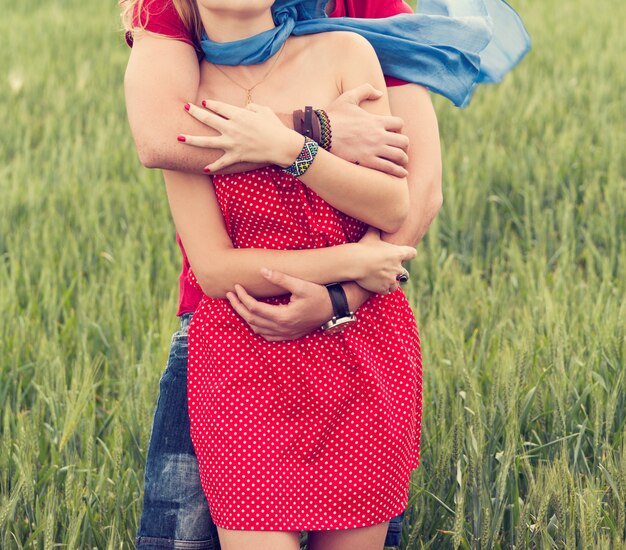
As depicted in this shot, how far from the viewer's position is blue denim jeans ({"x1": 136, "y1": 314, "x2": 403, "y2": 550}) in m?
1.81

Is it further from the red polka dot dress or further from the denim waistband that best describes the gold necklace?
the denim waistband

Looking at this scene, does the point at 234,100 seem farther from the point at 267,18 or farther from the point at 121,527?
the point at 121,527

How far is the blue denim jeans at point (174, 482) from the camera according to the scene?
1814 millimetres

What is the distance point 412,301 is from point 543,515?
1.19 m

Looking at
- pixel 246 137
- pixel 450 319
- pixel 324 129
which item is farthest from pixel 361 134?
pixel 450 319

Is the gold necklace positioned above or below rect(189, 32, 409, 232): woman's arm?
above

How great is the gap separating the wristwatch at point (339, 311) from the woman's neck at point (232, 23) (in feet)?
1.38

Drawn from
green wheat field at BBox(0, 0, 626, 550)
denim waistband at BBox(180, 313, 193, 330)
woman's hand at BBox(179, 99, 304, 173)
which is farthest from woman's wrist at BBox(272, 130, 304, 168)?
green wheat field at BBox(0, 0, 626, 550)

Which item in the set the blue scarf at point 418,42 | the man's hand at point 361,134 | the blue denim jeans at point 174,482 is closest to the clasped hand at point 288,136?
the man's hand at point 361,134

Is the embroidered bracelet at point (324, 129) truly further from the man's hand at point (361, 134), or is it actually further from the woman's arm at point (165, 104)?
the woman's arm at point (165, 104)

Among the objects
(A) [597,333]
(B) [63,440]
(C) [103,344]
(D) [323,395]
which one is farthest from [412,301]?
(D) [323,395]

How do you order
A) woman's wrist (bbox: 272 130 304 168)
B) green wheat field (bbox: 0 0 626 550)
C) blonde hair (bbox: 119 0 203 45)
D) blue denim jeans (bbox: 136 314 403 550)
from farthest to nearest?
green wheat field (bbox: 0 0 626 550)
blue denim jeans (bbox: 136 314 403 550)
blonde hair (bbox: 119 0 203 45)
woman's wrist (bbox: 272 130 304 168)

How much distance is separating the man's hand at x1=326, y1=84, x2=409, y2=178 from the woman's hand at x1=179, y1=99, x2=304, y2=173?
93 mm

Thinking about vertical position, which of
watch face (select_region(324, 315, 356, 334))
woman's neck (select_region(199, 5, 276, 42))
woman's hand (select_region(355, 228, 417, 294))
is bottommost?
watch face (select_region(324, 315, 356, 334))
